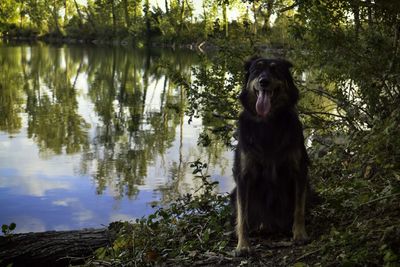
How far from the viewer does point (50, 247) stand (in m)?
6.58

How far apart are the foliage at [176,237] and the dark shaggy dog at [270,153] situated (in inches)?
23.2

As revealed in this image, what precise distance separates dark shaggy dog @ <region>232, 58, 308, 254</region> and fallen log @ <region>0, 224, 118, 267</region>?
7.76ft

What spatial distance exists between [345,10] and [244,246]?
11.4ft

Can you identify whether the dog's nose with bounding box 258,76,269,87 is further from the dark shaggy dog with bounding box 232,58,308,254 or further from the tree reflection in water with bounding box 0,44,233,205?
the tree reflection in water with bounding box 0,44,233,205

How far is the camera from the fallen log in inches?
251

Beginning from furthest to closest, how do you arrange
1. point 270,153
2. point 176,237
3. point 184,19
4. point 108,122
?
point 184,19
point 108,122
point 176,237
point 270,153

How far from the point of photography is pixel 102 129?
54.4 feet

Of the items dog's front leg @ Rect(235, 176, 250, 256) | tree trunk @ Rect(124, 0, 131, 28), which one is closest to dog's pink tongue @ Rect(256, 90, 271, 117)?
dog's front leg @ Rect(235, 176, 250, 256)

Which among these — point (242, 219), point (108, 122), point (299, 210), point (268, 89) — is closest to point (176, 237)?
point (242, 219)

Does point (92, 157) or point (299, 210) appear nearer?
point (299, 210)

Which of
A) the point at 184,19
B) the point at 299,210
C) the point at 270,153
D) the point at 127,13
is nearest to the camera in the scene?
the point at 270,153

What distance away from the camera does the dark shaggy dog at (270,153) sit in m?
4.88

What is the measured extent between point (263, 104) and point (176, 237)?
2.17 m

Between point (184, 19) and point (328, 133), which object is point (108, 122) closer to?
point (328, 133)
